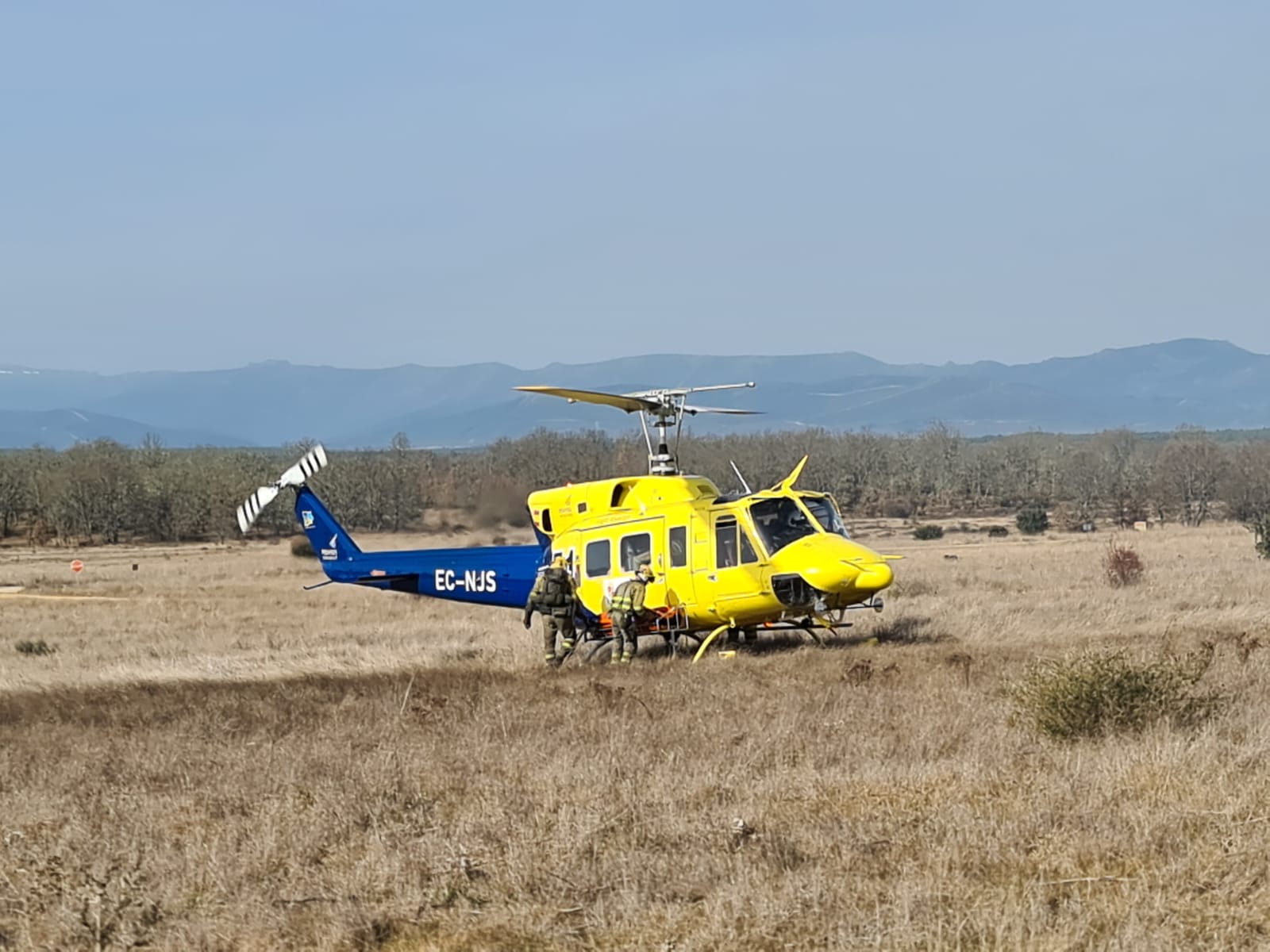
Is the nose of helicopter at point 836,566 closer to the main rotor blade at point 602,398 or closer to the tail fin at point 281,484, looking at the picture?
the main rotor blade at point 602,398

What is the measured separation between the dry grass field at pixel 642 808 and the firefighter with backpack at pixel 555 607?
70 centimetres

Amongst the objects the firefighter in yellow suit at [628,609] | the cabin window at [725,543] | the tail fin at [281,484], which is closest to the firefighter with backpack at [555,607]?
the firefighter in yellow suit at [628,609]

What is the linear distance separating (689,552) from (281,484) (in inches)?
304

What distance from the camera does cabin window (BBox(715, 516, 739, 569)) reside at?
17.0m

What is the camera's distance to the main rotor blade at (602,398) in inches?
607

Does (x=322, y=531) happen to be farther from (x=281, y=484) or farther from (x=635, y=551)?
(x=635, y=551)

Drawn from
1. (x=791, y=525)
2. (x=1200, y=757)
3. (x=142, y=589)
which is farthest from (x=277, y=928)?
(x=142, y=589)

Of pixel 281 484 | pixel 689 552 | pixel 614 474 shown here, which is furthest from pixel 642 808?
pixel 614 474

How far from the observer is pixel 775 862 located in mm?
7141

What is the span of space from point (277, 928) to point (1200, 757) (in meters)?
5.74

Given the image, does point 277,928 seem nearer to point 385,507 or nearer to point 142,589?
point 142,589

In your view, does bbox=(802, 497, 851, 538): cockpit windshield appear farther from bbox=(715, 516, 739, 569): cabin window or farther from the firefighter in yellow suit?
the firefighter in yellow suit

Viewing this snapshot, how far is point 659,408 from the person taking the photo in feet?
56.5

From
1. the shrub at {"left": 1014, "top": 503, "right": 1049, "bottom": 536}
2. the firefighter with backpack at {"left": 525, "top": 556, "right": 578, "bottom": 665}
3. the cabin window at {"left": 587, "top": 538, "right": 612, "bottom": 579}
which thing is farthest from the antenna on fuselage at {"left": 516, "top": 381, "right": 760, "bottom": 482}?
the shrub at {"left": 1014, "top": 503, "right": 1049, "bottom": 536}
